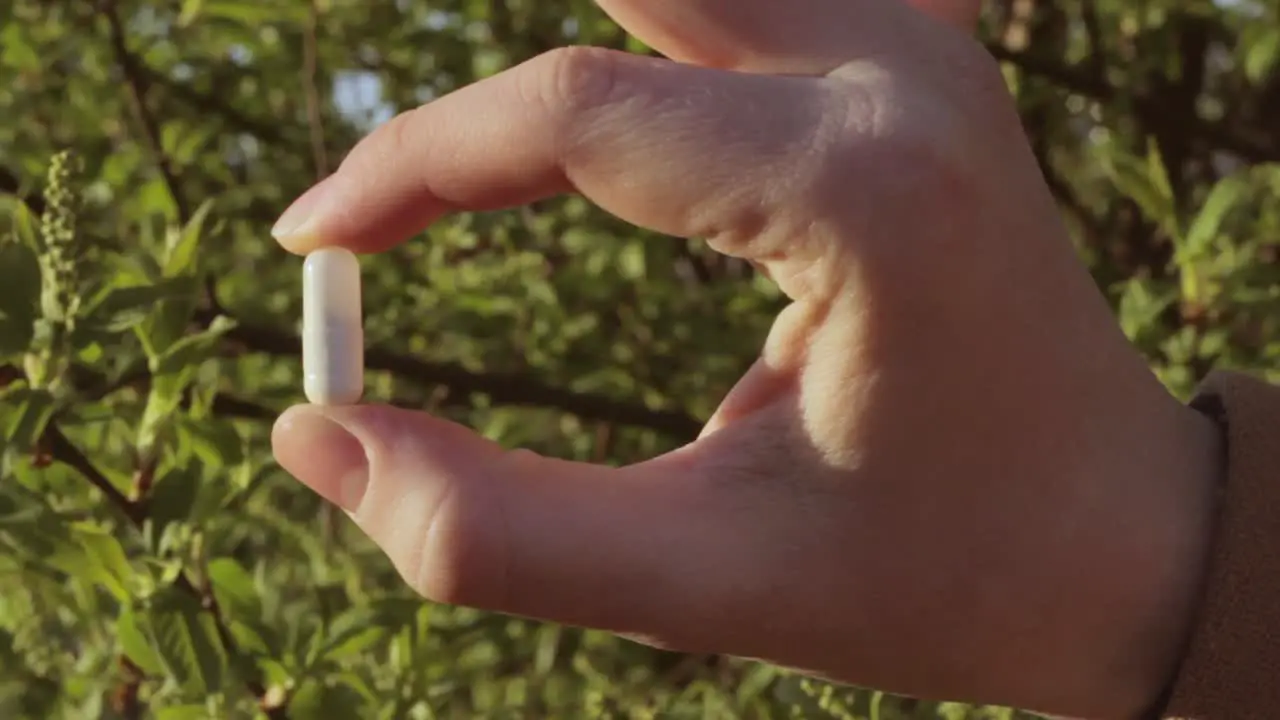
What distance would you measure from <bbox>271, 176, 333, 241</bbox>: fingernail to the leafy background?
0.74 ft

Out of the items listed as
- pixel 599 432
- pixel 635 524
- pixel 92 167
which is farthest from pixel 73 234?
pixel 599 432

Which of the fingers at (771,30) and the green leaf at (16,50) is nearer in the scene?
the fingers at (771,30)

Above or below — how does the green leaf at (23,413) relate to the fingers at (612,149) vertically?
below

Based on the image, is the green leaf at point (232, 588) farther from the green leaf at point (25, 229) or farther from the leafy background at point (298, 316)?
the green leaf at point (25, 229)

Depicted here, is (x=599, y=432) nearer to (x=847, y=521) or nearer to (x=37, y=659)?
(x=37, y=659)

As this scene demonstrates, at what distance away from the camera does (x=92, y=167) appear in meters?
1.84

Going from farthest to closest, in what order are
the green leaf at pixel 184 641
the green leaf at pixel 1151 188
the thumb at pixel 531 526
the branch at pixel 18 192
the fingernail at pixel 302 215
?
1. the green leaf at pixel 1151 188
2. the branch at pixel 18 192
3. the green leaf at pixel 184 641
4. the fingernail at pixel 302 215
5. the thumb at pixel 531 526

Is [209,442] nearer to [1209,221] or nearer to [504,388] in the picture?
[504,388]

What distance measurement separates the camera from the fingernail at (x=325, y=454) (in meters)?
0.76

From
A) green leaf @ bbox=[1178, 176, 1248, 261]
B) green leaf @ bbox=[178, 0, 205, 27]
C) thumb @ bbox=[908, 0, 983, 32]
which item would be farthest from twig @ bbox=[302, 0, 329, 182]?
green leaf @ bbox=[1178, 176, 1248, 261]

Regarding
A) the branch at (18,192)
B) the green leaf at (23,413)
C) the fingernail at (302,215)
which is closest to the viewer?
the fingernail at (302,215)

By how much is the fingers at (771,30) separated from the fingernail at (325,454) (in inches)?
11.4

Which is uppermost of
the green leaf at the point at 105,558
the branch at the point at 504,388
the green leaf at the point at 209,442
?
the green leaf at the point at 209,442

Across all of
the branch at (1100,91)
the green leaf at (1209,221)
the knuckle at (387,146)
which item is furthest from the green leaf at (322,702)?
the branch at (1100,91)
